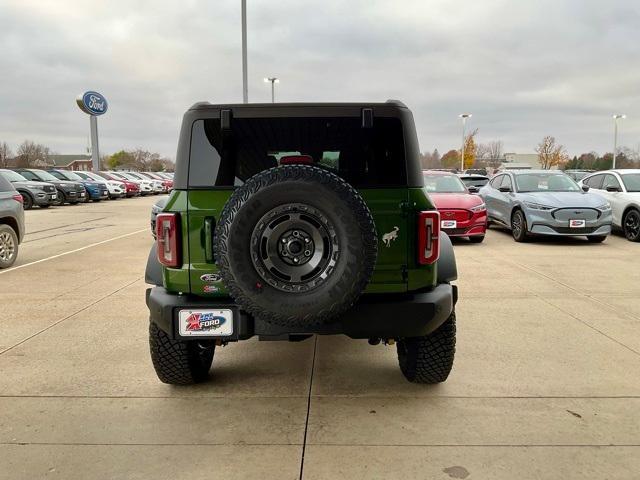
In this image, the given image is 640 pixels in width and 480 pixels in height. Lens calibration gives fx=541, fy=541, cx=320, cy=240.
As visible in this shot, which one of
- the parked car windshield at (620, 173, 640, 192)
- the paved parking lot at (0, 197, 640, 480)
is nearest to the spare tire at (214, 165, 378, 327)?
the paved parking lot at (0, 197, 640, 480)

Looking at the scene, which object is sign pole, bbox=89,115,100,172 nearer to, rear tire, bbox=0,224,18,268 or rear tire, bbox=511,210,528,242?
rear tire, bbox=0,224,18,268

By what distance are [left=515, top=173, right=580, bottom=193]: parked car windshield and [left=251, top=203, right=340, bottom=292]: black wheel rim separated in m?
10.1

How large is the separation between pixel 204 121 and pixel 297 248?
108 cm

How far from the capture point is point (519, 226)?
1144cm

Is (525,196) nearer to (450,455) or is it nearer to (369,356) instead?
(369,356)

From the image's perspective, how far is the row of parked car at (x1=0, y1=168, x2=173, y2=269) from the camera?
8562 mm

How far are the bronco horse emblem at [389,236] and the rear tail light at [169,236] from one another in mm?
1243

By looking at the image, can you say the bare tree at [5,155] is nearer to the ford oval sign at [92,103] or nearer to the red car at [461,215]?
the ford oval sign at [92,103]

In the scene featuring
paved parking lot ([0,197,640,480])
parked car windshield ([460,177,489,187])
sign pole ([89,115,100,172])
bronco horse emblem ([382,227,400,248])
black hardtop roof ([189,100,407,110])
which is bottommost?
paved parking lot ([0,197,640,480])

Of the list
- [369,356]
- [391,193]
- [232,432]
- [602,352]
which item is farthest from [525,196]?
[232,432]

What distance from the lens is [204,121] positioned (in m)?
3.34

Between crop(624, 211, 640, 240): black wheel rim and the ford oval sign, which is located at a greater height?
the ford oval sign

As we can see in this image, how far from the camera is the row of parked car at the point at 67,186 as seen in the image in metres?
21.5

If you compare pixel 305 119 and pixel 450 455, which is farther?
pixel 305 119
